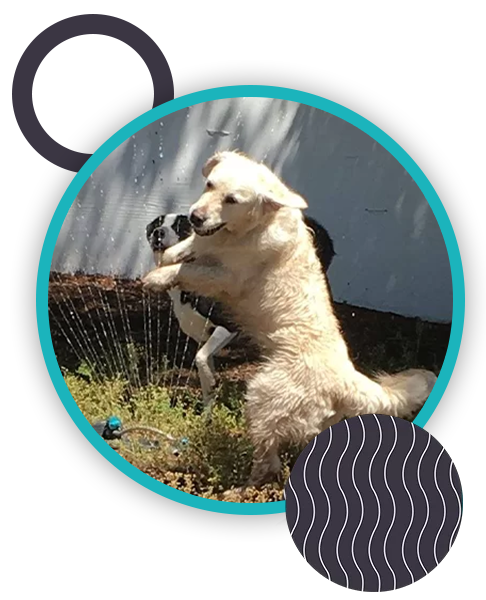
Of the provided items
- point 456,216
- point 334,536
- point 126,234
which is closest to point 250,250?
point 126,234

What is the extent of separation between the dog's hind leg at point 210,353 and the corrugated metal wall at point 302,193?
404 millimetres

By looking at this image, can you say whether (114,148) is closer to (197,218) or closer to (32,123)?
(32,123)

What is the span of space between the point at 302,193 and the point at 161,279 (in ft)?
2.25

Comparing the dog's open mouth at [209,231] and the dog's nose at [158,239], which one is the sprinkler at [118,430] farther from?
the dog's open mouth at [209,231]

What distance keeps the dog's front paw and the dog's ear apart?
471 mm

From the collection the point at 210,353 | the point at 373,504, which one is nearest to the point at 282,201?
the point at 210,353

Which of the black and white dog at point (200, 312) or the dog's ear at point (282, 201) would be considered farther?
the black and white dog at point (200, 312)

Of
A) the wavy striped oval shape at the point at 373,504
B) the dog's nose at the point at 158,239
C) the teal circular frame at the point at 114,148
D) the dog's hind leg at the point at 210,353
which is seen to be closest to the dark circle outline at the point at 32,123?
the teal circular frame at the point at 114,148

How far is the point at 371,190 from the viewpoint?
457 centimetres

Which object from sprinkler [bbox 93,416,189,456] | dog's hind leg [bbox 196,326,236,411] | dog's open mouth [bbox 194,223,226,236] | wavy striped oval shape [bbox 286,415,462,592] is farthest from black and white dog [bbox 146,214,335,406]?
wavy striped oval shape [bbox 286,415,462,592]

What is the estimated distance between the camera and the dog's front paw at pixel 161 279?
458cm

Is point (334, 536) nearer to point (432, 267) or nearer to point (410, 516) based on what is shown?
point (410, 516)

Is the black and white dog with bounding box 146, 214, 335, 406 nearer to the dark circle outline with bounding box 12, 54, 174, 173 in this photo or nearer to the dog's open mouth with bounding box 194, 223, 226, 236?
the dog's open mouth with bounding box 194, 223, 226, 236

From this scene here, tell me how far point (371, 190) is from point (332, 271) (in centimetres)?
37
